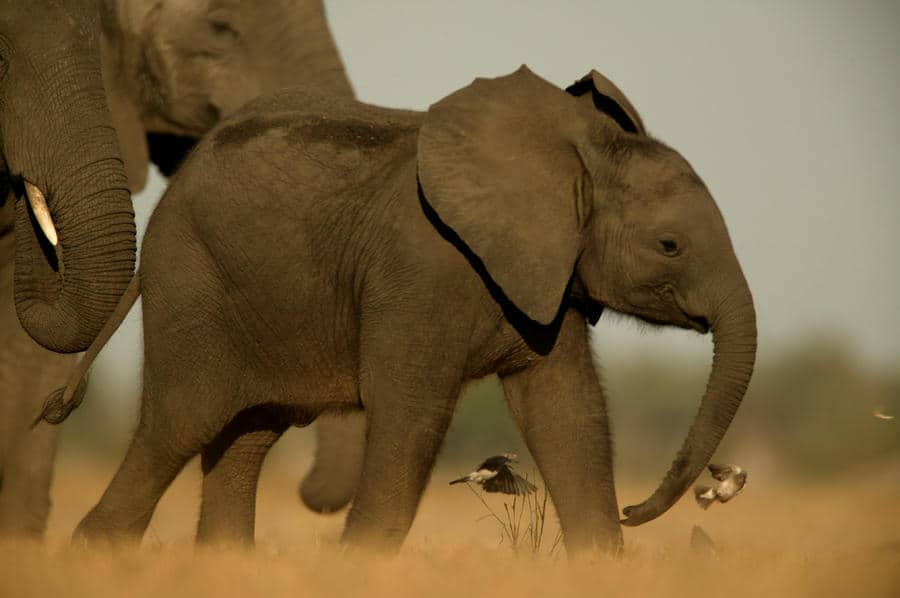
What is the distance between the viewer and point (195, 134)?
11.2 metres

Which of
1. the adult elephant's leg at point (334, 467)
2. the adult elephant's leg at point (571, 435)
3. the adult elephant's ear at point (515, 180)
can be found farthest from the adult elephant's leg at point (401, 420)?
the adult elephant's leg at point (334, 467)

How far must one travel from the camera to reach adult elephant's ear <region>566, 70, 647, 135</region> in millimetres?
7688

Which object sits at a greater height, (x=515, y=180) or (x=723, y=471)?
(x=515, y=180)

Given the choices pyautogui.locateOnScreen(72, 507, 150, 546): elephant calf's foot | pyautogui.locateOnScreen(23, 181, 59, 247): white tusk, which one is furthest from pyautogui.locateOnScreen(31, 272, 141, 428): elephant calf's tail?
pyautogui.locateOnScreen(23, 181, 59, 247): white tusk

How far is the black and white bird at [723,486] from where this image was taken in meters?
8.02

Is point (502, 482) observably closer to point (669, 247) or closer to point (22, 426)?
point (669, 247)

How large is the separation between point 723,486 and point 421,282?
160 cm

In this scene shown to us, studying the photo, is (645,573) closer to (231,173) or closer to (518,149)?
(518,149)

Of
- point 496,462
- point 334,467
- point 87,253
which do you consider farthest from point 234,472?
point 87,253

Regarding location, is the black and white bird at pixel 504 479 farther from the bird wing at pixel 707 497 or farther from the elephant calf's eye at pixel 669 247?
the elephant calf's eye at pixel 669 247

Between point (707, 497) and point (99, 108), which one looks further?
point (707, 497)

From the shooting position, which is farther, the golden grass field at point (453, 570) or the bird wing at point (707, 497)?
the bird wing at point (707, 497)

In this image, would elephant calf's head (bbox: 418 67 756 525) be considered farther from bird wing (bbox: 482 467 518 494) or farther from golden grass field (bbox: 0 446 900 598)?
bird wing (bbox: 482 467 518 494)

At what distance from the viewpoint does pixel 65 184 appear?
7156 mm
